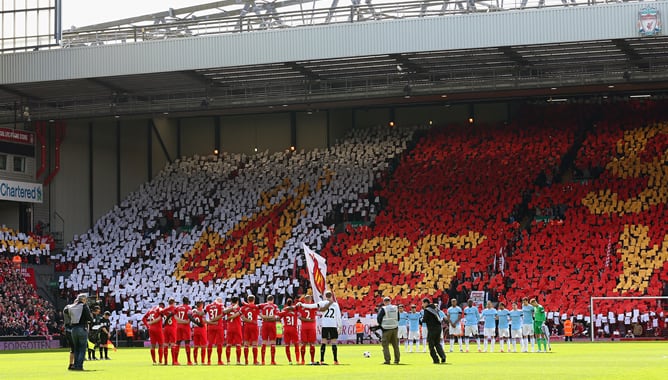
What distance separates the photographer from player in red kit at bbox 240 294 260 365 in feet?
101

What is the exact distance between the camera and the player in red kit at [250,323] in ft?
101

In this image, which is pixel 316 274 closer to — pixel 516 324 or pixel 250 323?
pixel 516 324

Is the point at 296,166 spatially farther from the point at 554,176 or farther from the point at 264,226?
the point at 554,176

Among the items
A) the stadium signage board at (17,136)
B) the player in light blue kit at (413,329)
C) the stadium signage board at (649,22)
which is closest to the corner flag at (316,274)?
the player in light blue kit at (413,329)

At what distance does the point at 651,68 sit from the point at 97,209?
30.4 meters

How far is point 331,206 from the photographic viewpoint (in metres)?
61.3

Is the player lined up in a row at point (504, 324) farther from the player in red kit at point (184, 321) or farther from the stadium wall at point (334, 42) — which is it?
the stadium wall at point (334, 42)

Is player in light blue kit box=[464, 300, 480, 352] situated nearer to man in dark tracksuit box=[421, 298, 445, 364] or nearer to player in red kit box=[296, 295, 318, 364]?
man in dark tracksuit box=[421, 298, 445, 364]

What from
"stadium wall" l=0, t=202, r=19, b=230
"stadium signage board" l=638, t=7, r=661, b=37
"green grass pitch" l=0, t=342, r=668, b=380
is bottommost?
"green grass pitch" l=0, t=342, r=668, b=380

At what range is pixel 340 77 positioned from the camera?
5569 centimetres

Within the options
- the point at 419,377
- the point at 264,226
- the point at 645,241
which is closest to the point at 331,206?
the point at 264,226

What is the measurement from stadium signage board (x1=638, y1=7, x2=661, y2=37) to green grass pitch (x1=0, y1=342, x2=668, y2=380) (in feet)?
50.3

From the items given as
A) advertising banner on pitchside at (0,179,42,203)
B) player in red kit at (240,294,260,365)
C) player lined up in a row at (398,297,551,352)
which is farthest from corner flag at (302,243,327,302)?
advertising banner on pitchside at (0,179,42,203)

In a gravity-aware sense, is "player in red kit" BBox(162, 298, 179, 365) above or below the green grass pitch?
above
